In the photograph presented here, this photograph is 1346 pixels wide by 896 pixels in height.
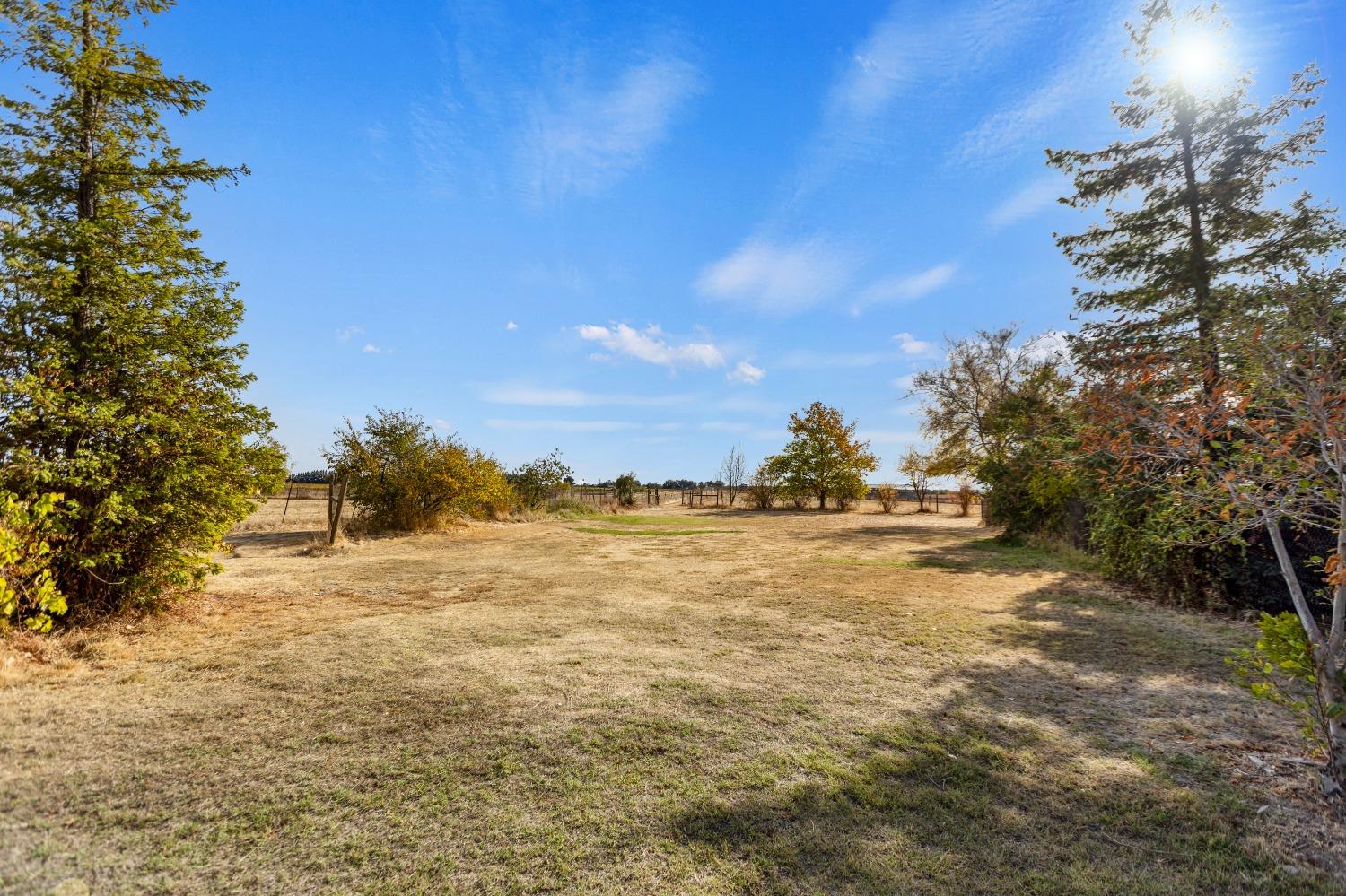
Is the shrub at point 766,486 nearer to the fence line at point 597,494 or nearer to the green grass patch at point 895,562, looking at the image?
the fence line at point 597,494

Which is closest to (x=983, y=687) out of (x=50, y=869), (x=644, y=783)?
(x=644, y=783)

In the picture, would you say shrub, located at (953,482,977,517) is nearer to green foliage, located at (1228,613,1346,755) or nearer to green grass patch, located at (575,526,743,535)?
green grass patch, located at (575,526,743,535)

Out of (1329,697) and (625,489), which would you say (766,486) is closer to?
(625,489)

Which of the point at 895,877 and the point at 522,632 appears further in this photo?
the point at 522,632

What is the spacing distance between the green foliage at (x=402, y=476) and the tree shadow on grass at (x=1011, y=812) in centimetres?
1665

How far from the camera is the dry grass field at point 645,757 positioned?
8.16 feet

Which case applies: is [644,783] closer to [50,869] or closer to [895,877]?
[895,877]

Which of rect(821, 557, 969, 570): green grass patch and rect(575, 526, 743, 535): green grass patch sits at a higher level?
rect(575, 526, 743, 535): green grass patch

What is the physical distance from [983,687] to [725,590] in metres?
4.53

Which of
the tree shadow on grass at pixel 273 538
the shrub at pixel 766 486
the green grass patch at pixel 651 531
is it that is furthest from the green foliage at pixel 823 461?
the tree shadow on grass at pixel 273 538

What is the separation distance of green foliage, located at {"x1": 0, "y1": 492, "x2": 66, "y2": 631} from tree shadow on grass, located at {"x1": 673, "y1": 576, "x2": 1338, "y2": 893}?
596 cm

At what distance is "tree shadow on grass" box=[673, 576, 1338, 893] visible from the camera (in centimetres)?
242

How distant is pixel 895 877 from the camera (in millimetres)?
2418

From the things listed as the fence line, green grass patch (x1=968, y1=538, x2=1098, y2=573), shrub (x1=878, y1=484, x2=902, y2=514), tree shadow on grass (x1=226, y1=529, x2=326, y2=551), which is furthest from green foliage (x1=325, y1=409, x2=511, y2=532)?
shrub (x1=878, y1=484, x2=902, y2=514)
